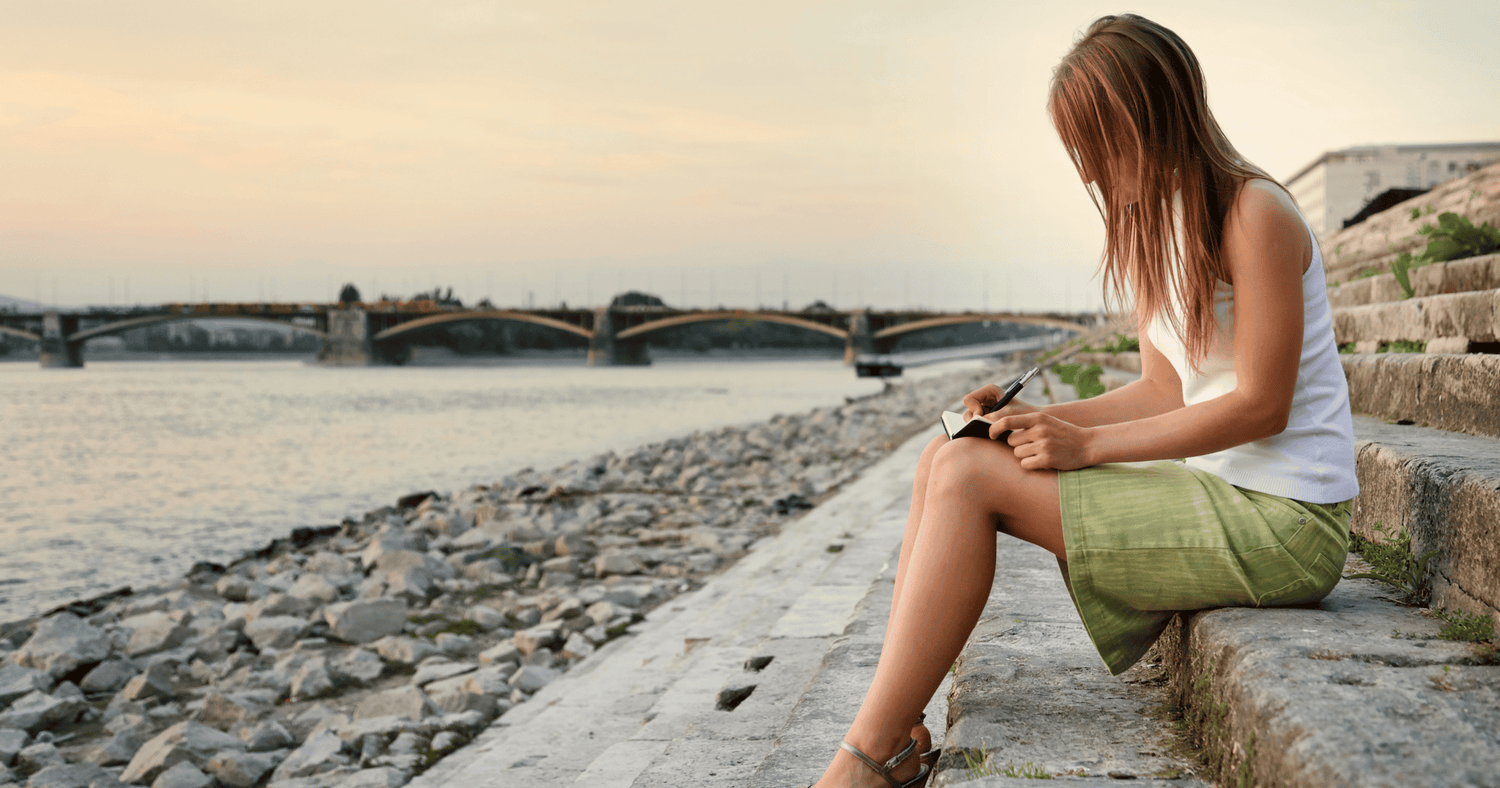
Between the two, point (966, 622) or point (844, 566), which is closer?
point (966, 622)

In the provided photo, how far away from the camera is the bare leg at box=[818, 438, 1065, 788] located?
1528mm

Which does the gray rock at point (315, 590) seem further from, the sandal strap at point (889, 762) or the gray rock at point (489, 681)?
the sandal strap at point (889, 762)

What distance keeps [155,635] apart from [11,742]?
3.93ft

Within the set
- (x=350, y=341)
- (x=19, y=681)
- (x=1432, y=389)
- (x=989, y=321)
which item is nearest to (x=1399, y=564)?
(x=1432, y=389)

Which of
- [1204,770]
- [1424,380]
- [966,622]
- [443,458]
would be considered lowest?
[443,458]

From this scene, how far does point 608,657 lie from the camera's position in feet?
13.0

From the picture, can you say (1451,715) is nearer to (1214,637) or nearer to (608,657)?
(1214,637)

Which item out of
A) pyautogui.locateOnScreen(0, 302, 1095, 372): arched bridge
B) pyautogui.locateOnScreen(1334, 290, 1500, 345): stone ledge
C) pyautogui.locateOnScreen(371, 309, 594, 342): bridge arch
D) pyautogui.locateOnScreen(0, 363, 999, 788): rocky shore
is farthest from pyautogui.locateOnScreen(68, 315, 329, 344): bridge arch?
pyautogui.locateOnScreen(1334, 290, 1500, 345): stone ledge

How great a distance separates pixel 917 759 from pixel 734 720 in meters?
1.14

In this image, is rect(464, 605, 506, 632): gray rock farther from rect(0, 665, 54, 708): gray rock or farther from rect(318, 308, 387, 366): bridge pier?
rect(318, 308, 387, 366): bridge pier

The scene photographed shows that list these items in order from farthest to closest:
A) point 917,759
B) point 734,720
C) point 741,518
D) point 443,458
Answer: point 443,458 → point 741,518 → point 734,720 → point 917,759

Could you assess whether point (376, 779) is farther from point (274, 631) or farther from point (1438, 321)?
point (1438, 321)

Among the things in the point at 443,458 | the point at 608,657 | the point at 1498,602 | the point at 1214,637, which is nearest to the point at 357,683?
the point at 608,657

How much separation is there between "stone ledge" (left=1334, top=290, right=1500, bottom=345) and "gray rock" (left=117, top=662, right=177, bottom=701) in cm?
505
